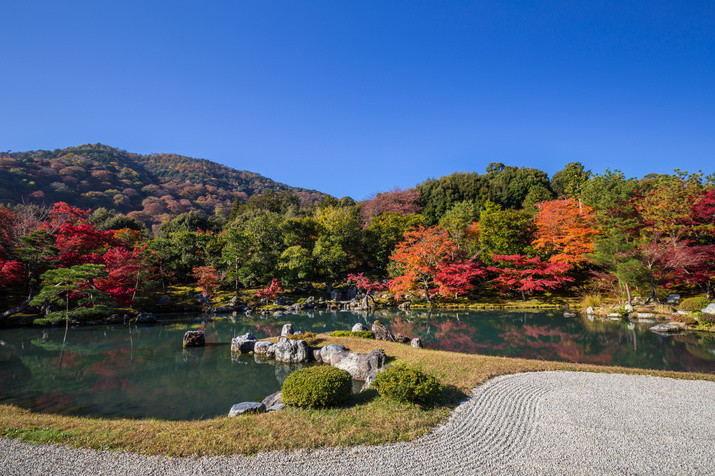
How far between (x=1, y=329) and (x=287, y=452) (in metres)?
22.5

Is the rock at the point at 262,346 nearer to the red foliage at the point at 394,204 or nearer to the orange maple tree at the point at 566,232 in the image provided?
the orange maple tree at the point at 566,232

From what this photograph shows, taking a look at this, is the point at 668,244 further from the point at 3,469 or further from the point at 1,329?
the point at 1,329

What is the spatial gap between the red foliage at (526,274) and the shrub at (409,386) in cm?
1922

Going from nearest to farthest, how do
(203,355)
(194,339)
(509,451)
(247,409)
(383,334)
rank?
1. (509,451)
2. (247,409)
3. (203,355)
4. (383,334)
5. (194,339)

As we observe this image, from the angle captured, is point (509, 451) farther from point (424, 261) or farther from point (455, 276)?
point (424, 261)

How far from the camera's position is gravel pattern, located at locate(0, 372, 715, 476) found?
156 inches

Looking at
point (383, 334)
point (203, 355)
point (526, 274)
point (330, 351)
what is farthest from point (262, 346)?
point (526, 274)

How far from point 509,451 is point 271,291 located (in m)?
22.6

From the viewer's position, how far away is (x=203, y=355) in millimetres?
12273

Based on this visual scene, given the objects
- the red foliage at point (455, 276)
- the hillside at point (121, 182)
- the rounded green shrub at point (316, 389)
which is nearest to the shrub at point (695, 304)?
the red foliage at point (455, 276)

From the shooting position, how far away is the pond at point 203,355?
7.98 meters

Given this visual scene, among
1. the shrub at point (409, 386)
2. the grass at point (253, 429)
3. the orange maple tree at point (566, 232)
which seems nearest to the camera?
the grass at point (253, 429)

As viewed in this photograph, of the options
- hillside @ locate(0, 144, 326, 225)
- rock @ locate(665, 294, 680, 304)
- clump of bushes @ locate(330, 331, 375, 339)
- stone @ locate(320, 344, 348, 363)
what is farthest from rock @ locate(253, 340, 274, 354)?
hillside @ locate(0, 144, 326, 225)

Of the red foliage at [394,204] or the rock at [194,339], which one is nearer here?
the rock at [194,339]
